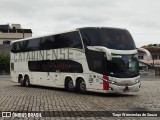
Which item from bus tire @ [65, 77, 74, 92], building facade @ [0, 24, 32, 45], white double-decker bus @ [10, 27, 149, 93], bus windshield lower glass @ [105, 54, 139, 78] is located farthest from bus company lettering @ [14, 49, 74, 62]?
building facade @ [0, 24, 32, 45]

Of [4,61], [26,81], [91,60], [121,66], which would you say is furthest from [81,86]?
[4,61]

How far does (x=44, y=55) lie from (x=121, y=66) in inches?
300

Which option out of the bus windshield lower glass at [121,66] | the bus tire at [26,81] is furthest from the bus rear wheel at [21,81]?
the bus windshield lower glass at [121,66]

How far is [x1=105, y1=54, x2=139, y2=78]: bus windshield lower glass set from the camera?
770 inches

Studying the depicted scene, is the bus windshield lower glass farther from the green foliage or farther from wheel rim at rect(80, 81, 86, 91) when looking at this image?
the green foliage

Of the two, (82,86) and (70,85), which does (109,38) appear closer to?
(82,86)

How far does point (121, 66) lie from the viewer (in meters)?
19.7

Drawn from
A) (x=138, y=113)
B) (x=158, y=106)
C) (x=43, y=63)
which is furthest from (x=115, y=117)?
(x=43, y=63)

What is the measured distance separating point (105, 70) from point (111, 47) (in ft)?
4.13

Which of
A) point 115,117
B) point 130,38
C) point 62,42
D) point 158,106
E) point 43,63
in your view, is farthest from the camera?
point 43,63

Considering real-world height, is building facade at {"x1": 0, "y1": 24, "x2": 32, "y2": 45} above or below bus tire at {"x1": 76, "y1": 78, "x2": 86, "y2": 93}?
above

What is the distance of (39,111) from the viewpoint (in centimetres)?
1259

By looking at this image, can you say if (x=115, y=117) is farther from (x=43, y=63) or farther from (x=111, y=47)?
(x=43, y=63)

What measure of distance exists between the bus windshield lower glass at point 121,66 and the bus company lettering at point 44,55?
3.37 metres
